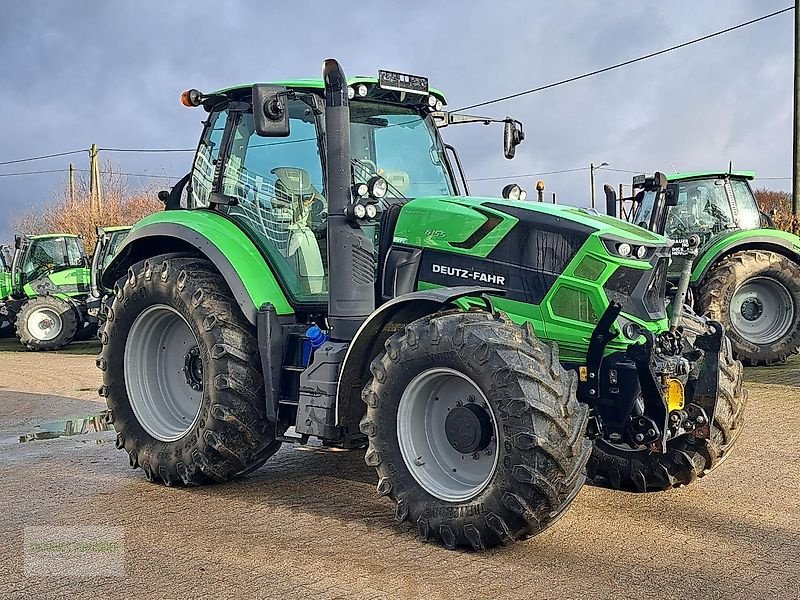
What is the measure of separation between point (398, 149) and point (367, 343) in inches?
60.6

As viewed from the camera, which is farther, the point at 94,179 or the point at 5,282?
the point at 94,179

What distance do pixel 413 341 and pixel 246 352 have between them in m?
1.50

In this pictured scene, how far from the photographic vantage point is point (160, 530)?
16.9 feet

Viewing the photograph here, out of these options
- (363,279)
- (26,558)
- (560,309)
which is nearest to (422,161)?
(363,279)

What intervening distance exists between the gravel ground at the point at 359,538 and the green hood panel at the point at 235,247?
1296mm

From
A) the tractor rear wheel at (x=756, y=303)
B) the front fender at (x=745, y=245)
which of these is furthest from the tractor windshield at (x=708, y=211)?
the tractor rear wheel at (x=756, y=303)

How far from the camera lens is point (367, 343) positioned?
515 centimetres


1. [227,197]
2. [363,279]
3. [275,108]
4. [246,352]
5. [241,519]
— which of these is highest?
[275,108]

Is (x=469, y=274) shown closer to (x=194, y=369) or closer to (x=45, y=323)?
(x=194, y=369)

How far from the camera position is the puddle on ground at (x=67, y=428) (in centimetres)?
851

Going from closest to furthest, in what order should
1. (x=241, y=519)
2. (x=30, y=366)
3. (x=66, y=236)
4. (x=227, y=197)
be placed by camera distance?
(x=241, y=519)
(x=227, y=197)
(x=30, y=366)
(x=66, y=236)

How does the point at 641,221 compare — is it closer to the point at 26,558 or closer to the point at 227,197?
the point at 227,197

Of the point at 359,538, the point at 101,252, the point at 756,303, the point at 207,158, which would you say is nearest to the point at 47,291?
the point at 101,252

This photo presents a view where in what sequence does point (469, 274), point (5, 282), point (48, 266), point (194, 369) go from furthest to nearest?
point (5, 282) → point (48, 266) → point (194, 369) → point (469, 274)
